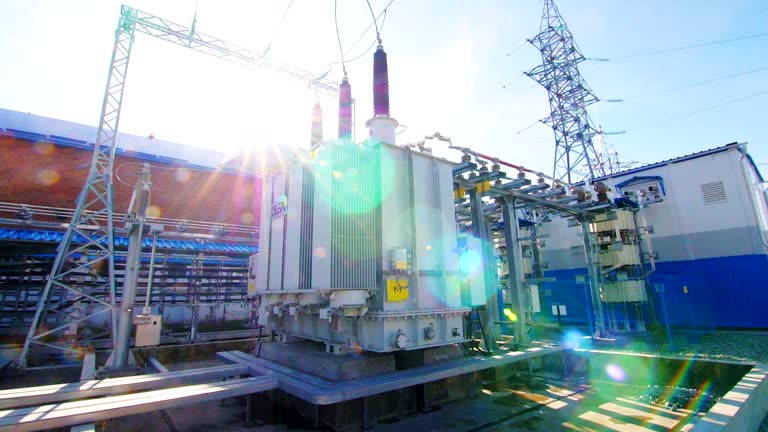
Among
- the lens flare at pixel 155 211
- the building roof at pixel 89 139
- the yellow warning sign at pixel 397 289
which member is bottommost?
the yellow warning sign at pixel 397 289

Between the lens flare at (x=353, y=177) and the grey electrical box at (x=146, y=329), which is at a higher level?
the lens flare at (x=353, y=177)

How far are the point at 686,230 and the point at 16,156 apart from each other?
33760mm

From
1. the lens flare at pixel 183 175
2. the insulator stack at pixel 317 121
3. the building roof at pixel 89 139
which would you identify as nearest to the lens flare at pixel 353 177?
the insulator stack at pixel 317 121

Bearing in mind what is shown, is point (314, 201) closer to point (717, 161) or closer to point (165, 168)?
point (717, 161)

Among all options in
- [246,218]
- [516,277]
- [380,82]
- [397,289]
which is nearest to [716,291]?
[516,277]

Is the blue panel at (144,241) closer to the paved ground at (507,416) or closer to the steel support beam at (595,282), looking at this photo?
the paved ground at (507,416)

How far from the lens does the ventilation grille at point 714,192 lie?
1488cm

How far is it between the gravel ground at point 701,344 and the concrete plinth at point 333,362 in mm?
7745

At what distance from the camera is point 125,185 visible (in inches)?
844

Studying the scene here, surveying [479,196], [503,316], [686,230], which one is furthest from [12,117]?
[686,230]

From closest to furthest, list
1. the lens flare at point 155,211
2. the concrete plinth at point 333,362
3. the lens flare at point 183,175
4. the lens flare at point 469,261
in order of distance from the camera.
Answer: the concrete plinth at point 333,362, the lens flare at point 469,261, the lens flare at point 155,211, the lens flare at point 183,175

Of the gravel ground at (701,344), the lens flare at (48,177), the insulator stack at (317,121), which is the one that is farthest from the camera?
the lens flare at (48,177)

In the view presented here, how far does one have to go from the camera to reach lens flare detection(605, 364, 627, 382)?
797cm

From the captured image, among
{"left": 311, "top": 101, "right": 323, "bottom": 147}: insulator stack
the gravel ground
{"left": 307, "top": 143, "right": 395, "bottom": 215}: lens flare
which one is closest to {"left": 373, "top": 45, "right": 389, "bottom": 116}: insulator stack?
{"left": 307, "top": 143, "right": 395, "bottom": 215}: lens flare
